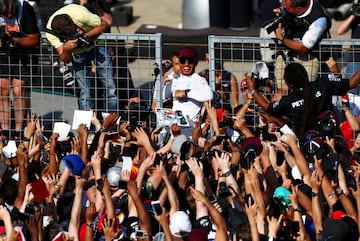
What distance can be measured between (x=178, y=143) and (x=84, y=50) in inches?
70.3

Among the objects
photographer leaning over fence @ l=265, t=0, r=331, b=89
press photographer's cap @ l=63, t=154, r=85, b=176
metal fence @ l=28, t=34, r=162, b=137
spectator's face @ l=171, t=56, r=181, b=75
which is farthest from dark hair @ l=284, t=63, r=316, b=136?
press photographer's cap @ l=63, t=154, r=85, b=176

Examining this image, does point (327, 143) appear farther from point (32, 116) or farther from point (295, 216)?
point (32, 116)

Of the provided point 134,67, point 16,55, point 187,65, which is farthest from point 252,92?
point 16,55

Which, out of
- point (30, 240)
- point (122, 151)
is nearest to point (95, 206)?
point (30, 240)

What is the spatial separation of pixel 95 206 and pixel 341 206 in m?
2.21

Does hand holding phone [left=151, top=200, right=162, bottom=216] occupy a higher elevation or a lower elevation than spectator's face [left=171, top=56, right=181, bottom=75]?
lower

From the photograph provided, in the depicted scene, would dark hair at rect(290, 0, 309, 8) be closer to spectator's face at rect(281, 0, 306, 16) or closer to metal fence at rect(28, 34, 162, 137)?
spectator's face at rect(281, 0, 306, 16)

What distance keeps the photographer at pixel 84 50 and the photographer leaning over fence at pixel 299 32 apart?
1772 mm

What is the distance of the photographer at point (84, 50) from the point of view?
1505cm

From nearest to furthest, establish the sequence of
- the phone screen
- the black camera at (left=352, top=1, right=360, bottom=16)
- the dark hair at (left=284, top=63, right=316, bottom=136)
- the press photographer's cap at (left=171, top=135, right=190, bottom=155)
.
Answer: the phone screen → the press photographer's cap at (left=171, top=135, right=190, bottom=155) → the dark hair at (left=284, top=63, right=316, bottom=136) → the black camera at (left=352, top=1, right=360, bottom=16)

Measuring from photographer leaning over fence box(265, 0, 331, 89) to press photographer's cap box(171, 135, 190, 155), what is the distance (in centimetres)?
143

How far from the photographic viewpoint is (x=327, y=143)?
13.9 meters

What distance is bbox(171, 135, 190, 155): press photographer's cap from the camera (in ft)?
46.1

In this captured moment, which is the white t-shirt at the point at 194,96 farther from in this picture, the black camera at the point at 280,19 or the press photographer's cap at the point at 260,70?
the black camera at the point at 280,19
